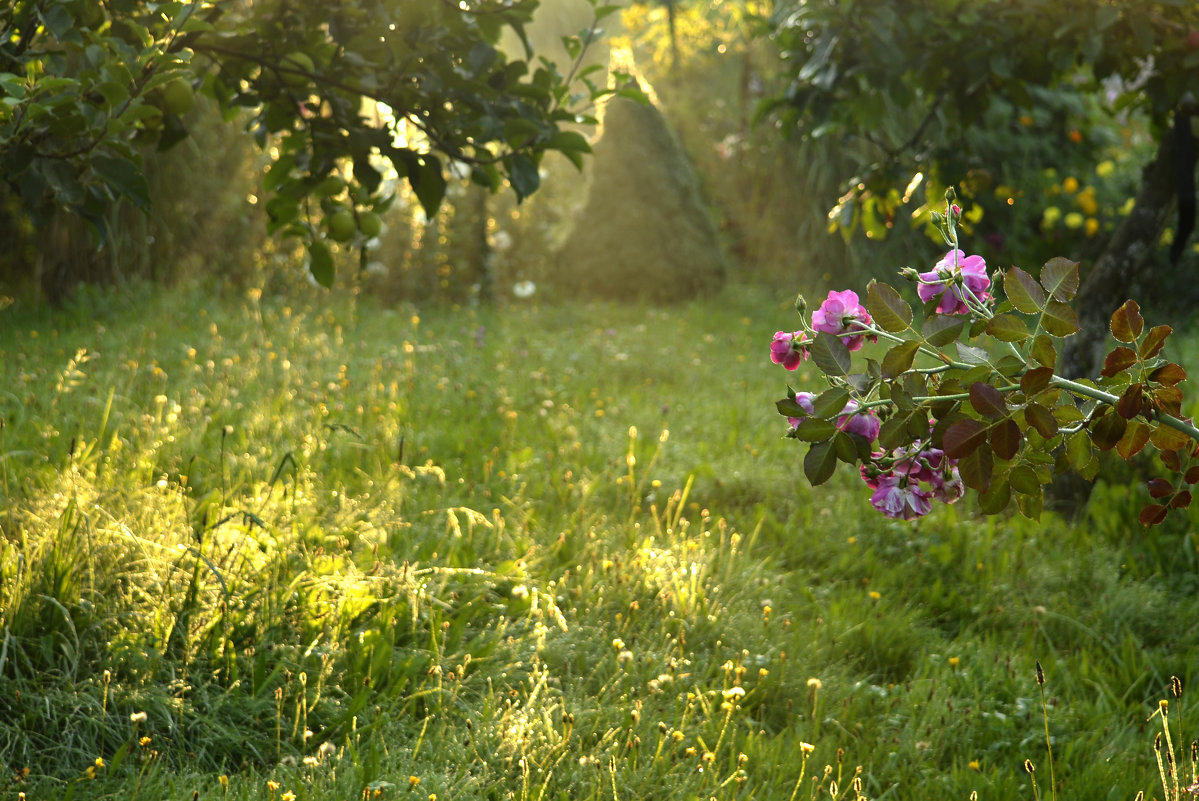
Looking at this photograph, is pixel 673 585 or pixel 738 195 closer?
pixel 673 585

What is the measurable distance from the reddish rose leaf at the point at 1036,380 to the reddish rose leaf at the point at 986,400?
4 cm

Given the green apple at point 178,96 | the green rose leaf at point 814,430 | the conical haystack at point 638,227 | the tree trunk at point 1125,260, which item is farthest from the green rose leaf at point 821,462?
the conical haystack at point 638,227

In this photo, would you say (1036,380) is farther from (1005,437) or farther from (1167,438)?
(1167,438)

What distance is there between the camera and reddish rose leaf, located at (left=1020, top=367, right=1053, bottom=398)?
1.30 metres

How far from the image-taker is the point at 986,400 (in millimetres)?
1289

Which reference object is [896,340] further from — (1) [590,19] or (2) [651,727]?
(1) [590,19]

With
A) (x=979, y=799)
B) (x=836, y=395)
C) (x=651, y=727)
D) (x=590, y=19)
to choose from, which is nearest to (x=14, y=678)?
(x=651, y=727)

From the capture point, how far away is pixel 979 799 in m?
2.17

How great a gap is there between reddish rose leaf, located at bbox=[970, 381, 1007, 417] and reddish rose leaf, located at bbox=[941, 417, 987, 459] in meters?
0.03

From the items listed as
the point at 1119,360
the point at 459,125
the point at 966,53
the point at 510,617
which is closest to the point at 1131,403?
the point at 1119,360

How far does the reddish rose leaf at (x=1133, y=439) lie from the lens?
52.2 inches

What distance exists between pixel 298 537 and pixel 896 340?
6.27ft

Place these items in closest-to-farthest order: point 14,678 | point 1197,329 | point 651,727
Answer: point 14,678 < point 651,727 < point 1197,329

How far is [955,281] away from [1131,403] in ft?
1.00
